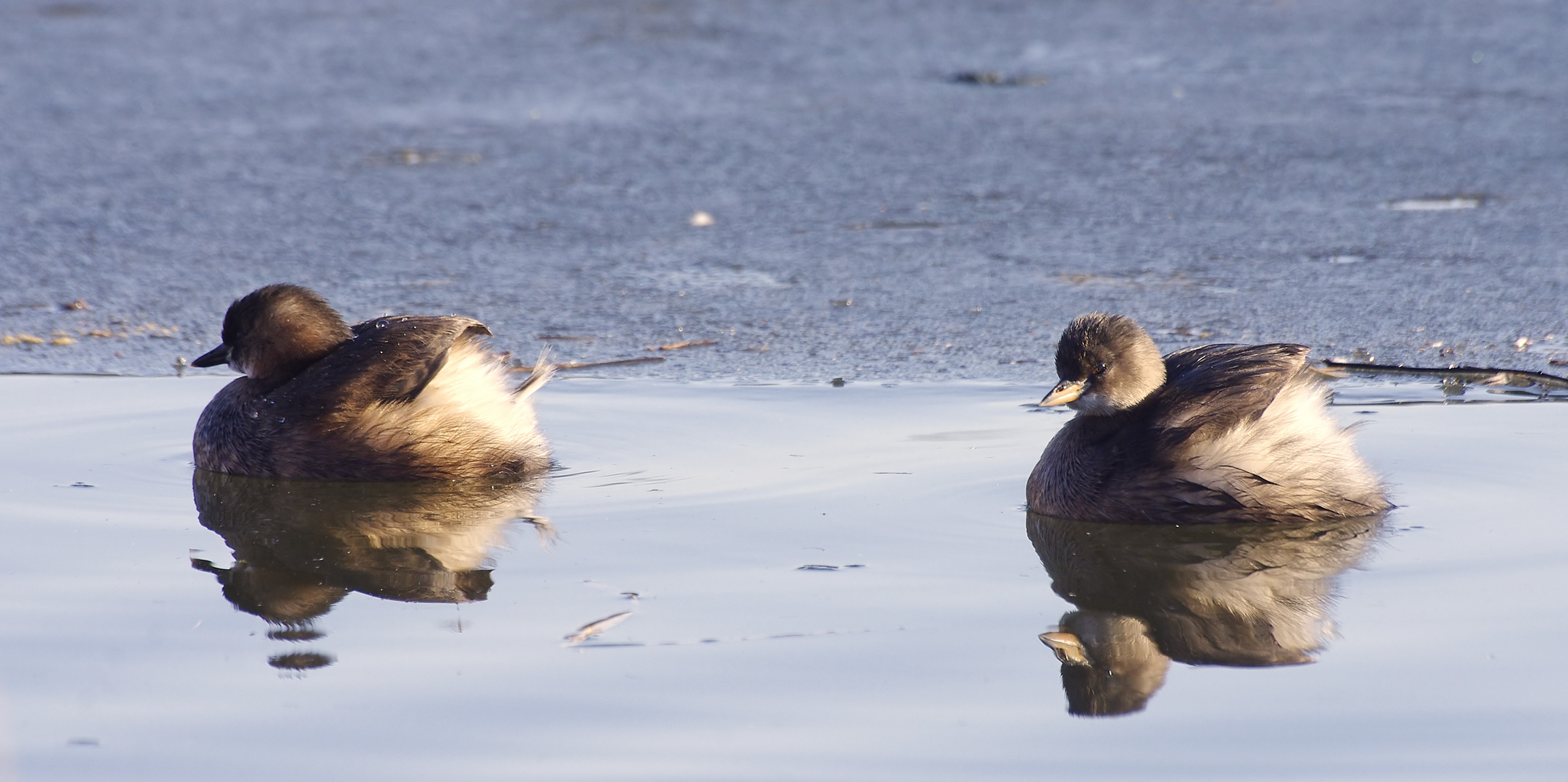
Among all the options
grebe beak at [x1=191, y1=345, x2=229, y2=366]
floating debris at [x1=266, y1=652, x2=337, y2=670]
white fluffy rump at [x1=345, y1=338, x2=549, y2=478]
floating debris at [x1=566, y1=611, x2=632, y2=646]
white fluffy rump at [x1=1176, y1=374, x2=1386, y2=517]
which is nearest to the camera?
floating debris at [x1=266, y1=652, x2=337, y2=670]

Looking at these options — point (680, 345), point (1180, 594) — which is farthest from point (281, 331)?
point (1180, 594)

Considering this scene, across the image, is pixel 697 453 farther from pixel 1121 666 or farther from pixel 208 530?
pixel 1121 666

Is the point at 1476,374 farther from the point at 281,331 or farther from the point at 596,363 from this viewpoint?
the point at 281,331

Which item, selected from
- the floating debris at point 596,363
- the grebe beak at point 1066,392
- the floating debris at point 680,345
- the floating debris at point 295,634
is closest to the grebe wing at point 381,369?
the floating debris at point 596,363

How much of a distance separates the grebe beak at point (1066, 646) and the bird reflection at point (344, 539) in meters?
1.30

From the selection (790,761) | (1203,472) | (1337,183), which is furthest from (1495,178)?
(790,761)

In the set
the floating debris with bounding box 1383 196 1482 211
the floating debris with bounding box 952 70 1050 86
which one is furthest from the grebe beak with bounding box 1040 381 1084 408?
the floating debris with bounding box 952 70 1050 86

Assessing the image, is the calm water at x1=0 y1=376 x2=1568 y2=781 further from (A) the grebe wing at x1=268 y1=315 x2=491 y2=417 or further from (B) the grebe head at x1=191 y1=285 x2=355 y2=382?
(B) the grebe head at x1=191 y1=285 x2=355 y2=382

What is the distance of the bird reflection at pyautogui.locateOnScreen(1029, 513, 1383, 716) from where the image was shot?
358 centimetres

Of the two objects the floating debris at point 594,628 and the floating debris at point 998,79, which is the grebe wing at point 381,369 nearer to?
the floating debris at point 594,628

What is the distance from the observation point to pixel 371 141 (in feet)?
32.2

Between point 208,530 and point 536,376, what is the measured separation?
1245mm

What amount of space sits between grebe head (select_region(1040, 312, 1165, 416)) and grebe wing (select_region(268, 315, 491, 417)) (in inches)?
72.2

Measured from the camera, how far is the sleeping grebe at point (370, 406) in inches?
212
